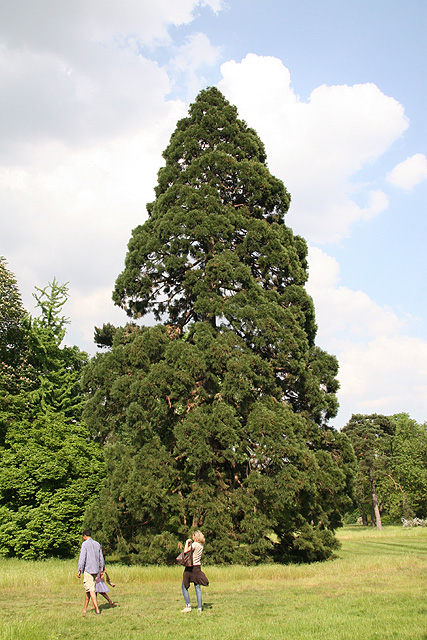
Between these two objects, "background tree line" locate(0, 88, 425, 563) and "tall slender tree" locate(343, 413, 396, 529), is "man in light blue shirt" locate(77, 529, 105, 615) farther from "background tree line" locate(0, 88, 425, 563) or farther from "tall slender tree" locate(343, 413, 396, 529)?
"tall slender tree" locate(343, 413, 396, 529)

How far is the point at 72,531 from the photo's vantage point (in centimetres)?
1755

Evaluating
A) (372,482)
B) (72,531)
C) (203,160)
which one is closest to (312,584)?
(72,531)

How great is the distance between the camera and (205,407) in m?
15.9

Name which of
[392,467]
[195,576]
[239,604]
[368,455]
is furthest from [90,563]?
[392,467]

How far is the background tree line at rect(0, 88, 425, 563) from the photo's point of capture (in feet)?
49.9

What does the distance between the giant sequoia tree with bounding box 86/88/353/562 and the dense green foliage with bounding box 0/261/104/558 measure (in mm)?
1647

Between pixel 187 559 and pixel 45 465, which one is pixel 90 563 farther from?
pixel 45 465

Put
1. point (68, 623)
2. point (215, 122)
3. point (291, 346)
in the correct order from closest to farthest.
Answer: point (68, 623)
point (291, 346)
point (215, 122)

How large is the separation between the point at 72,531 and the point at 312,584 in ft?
32.2

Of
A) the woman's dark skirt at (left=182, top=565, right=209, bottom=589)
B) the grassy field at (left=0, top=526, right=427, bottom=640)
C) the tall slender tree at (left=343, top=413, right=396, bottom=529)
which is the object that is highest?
the tall slender tree at (left=343, top=413, right=396, bottom=529)

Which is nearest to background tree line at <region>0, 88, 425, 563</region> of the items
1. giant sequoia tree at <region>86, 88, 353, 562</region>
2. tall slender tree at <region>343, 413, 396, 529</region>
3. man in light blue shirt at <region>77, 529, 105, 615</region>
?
giant sequoia tree at <region>86, 88, 353, 562</region>

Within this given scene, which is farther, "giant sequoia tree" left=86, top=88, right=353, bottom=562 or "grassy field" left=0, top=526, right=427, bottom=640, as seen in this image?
"giant sequoia tree" left=86, top=88, right=353, bottom=562

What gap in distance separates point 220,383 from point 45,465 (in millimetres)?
6966

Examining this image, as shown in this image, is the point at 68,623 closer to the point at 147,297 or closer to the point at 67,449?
the point at 67,449
